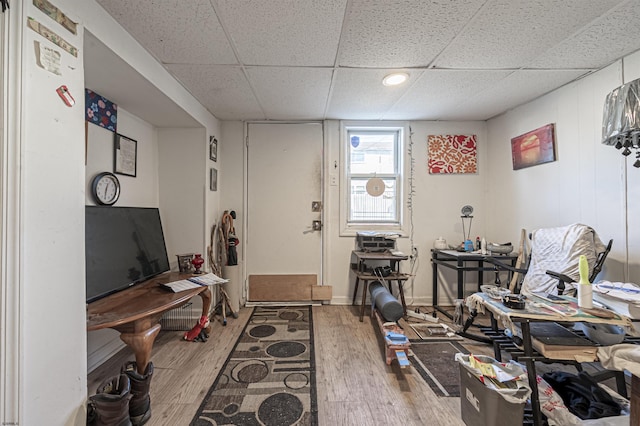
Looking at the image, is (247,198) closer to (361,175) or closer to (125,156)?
(125,156)

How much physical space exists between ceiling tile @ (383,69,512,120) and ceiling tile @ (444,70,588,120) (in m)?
0.10

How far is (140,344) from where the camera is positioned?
4.64 ft

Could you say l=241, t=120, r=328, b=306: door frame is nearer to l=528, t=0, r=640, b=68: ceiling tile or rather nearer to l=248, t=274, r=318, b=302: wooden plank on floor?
l=248, t=274, r=318, b=302: wooden plank on floor

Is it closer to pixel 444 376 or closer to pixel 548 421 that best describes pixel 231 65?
pixel 444 376

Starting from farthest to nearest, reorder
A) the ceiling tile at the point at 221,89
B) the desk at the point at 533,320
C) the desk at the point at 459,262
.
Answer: the desk at the point at 459,262 → the ceiling tile at the point at 221,89 → the desk at the point at 533,320

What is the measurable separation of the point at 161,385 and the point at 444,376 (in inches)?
79.0

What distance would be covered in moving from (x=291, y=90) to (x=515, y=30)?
1.71 metres

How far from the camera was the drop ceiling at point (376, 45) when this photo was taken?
4.57ft

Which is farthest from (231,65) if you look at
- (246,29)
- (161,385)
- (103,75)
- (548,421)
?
(548,421)

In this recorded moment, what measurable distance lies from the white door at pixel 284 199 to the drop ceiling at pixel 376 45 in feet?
2.10

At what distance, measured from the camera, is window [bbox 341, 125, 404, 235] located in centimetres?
329

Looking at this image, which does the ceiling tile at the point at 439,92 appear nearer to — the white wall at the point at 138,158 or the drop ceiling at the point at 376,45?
the drop ceiling at the point at 376,45

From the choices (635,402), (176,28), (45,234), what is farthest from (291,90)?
(635,402)

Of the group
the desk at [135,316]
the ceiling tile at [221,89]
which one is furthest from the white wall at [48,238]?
the ceiling tile at [221,89]
